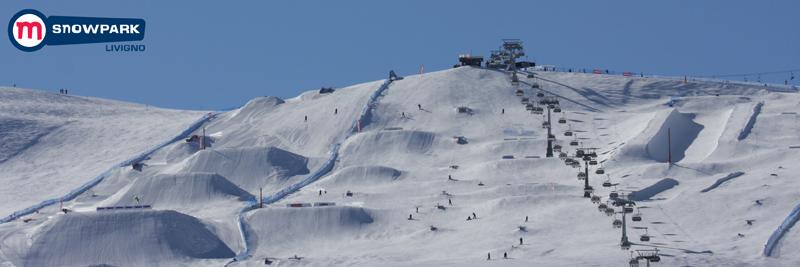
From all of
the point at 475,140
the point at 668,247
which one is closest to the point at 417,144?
the point at 475,140

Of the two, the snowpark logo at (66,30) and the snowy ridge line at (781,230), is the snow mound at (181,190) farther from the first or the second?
the snowy ridge line at (781,230)

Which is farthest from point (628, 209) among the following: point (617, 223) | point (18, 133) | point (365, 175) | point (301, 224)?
point (18, 133)

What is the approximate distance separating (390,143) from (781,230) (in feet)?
160

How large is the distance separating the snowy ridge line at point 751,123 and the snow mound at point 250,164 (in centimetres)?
3538

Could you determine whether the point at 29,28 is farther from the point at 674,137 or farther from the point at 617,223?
the point at 674,137

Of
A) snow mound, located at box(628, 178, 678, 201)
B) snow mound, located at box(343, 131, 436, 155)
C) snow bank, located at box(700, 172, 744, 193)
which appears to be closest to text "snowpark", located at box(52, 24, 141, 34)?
snow mound, located at box(343, 131, 436, 155)

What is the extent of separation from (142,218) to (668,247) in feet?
127

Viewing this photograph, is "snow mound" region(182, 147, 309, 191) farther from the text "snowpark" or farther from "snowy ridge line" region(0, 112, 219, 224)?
the text "snowpark"

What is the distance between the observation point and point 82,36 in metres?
149

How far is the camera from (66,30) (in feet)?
488

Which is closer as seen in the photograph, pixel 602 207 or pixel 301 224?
pixel 602 207

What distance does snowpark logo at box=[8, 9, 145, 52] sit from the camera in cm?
14850

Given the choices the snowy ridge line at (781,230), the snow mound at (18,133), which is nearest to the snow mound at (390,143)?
the snow mound at (18,133)

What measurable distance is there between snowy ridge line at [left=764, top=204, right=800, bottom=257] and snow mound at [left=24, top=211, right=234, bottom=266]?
3764 cm
